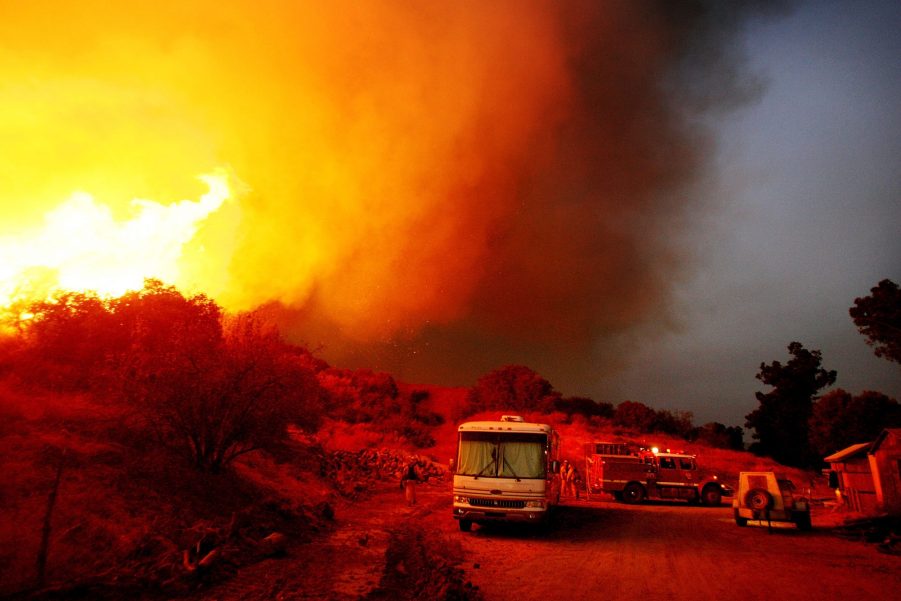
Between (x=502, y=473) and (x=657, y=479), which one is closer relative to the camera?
(x=502, y=473)

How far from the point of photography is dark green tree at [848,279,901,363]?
35.9 meters

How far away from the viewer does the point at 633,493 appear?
30391 mm

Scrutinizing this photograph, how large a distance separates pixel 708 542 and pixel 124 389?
17.2 meters

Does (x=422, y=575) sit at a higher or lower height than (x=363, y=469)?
lower

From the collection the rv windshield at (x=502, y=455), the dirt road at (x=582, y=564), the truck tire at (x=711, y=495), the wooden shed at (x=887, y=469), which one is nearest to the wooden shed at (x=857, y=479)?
the wooden shed at (x=887, y=469)

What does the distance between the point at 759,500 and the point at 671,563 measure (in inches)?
357

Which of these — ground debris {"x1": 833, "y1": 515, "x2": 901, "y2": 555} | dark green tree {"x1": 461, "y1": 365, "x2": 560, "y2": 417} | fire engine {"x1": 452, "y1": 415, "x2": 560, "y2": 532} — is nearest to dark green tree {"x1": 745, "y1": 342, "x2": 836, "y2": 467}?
dark green tree {"x1": 461, "y1": 365, "x2": 560, "y2": 417}

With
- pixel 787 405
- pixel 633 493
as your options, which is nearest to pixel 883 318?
pixel 633 493

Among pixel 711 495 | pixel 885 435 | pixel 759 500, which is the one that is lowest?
pixel 759 500

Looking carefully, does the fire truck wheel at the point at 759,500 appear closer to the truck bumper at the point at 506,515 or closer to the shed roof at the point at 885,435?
the truck bumper at the point at 506,515

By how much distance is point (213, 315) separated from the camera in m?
24.5

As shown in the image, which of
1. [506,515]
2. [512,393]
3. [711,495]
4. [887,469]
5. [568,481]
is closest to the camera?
[506,515]

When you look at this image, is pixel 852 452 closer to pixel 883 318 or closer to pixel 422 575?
pixel 883 318

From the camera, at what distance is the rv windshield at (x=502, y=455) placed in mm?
15969
